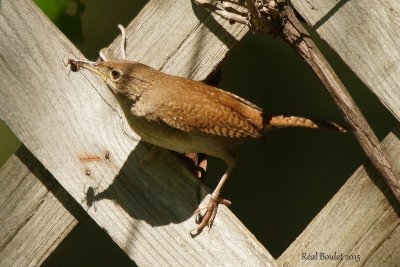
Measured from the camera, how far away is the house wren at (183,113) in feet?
8.62

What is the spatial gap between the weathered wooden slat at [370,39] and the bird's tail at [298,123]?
23 centimetres

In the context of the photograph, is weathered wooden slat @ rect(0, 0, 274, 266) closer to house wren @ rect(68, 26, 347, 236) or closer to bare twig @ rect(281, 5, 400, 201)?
house wren @ rect(68, 26, 347, 236)

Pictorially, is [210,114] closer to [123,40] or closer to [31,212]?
[123,40]

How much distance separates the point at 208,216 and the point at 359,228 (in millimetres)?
522

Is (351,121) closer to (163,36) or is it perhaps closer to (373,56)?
(373,56)

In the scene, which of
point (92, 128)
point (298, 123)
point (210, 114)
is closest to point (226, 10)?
point (210, 114)

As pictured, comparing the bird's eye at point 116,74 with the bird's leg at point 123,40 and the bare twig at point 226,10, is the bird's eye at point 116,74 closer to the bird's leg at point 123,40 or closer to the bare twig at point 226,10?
the bird's leg at point 123,40

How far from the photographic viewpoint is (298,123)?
2660 mm

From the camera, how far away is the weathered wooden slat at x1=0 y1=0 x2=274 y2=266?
2641 mm

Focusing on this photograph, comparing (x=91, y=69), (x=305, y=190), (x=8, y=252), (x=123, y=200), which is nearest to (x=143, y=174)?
(x=123, y=200)

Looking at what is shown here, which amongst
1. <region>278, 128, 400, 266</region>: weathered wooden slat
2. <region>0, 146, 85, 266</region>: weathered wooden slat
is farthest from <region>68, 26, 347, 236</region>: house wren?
<region>0, 146, 85, 266</region>: weathered wooden slat

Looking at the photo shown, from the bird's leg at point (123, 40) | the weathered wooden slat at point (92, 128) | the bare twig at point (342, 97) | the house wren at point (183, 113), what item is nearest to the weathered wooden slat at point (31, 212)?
the weathered wooden slat at point (92, 128)

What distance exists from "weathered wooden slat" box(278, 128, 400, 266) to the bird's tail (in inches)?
7.9

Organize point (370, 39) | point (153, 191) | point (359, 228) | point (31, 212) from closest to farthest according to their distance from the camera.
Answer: point (370, 39), point (359, 228), point (153, 191), point (31, 212)
